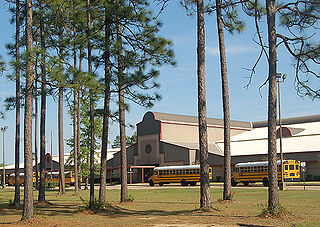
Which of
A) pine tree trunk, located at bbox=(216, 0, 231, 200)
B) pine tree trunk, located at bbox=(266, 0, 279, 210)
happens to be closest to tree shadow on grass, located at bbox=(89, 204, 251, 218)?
pine tree trunk, located at bbox=(266, 0, 279, 210)

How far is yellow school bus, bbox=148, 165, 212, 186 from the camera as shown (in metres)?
52.0

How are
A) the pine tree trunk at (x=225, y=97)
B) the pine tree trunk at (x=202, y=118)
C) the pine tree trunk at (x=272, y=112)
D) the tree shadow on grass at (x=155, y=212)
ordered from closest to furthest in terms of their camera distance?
the pine tree trunk at (x=272, y=112)
the tree shadow on grass at (x=155, y=212)
the pine tree trunk at (x=202, y=118)
the pine tree trunk at (x=225, y=97)

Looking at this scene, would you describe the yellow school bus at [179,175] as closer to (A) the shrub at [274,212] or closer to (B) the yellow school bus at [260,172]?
(B) the yellow school bus at [260,172]

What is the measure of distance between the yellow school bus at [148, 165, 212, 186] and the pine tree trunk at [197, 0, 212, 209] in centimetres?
3280

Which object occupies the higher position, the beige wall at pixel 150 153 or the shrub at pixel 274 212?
the beige wall at pixel 150 153

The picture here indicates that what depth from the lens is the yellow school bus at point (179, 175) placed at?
52037 millimetres

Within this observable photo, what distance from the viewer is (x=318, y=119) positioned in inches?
3113

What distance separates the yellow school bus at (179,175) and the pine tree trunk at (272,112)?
3506 centimetres

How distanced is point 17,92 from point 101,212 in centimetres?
850

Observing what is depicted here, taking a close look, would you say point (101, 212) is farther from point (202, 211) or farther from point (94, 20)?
point (94, 20)

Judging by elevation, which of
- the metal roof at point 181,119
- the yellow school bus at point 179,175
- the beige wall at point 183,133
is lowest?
the yellow school bus at point 179,175

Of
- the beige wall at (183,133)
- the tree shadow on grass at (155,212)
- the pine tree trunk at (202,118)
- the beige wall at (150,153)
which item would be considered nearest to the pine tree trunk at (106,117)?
the tree shadow on grass at (155,212)

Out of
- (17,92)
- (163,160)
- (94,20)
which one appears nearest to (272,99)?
(94,20)

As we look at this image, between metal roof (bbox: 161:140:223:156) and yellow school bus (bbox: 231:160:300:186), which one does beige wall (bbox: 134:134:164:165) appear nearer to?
metal roof (bbox: 161:140:223:156)
